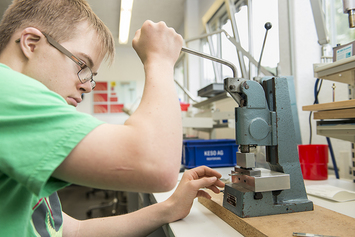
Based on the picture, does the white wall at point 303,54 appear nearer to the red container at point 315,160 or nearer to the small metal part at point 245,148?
the red container at point 315,160

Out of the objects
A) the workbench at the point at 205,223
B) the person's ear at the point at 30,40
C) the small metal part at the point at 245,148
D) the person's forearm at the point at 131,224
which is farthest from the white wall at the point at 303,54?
the person's ear at the point at 30,40

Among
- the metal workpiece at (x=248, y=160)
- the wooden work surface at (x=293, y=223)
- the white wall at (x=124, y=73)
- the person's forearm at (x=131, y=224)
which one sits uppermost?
the white wall at (x=124, y=73)

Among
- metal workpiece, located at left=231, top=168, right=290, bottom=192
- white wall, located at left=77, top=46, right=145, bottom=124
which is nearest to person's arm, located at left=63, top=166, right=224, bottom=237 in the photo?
metal workpiece, located at left=231, top=168, right=290, bottom=192

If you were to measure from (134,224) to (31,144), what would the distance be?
527mm

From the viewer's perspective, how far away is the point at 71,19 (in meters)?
0.62

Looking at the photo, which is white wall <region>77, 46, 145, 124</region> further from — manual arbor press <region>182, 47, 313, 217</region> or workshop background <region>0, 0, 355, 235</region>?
manual arbor press <region>182, 47, 313, 217</region>

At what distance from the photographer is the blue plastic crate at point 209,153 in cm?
157

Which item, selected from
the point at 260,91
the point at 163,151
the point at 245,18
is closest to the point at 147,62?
the point at 163,151

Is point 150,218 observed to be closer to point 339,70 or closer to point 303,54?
point 339,70

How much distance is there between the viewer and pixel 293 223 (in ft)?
2.06

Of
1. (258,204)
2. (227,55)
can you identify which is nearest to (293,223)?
(258,204)

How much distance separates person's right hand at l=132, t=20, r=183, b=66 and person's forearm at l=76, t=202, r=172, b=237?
452 millimetres

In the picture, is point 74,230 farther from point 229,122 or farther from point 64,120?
point 229,122

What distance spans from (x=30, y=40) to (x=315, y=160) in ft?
4.23
